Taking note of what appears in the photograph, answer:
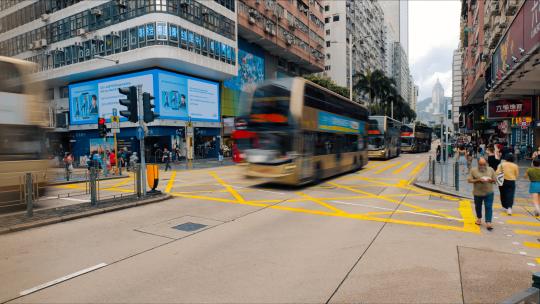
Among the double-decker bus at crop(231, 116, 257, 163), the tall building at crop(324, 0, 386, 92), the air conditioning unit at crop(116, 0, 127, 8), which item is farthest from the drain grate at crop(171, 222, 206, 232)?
the tall building at crop(324, 0, 386, 92)

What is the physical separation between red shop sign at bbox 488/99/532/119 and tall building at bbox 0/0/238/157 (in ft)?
86.1

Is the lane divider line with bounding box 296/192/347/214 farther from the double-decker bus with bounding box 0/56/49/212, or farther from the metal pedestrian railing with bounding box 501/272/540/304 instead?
the double-decker bus with bounding box 0/56/49/212

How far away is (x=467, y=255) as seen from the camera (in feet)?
19.5

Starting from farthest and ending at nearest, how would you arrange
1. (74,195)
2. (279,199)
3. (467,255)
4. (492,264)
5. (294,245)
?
(74,195) → (279,199) → (294,245) → (467,255) → (492,264)

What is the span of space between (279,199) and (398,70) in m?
186

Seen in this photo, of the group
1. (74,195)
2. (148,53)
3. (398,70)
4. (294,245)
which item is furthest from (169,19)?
(398,70)

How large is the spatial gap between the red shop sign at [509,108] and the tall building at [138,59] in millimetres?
26254

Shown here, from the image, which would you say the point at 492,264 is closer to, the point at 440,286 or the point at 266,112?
the point at 440,286

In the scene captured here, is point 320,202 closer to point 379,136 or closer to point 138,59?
point 379,136

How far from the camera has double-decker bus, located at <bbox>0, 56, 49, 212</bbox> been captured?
9211 millimetres

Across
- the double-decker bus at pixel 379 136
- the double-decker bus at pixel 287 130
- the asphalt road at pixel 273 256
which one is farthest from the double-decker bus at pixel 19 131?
the double-decker bus at pixel 379 136

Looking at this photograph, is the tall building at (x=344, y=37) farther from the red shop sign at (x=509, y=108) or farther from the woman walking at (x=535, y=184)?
the woman walking at (x=535, y=184)

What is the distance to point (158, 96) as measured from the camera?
33.0m

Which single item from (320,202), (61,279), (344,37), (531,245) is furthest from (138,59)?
(344,37)
